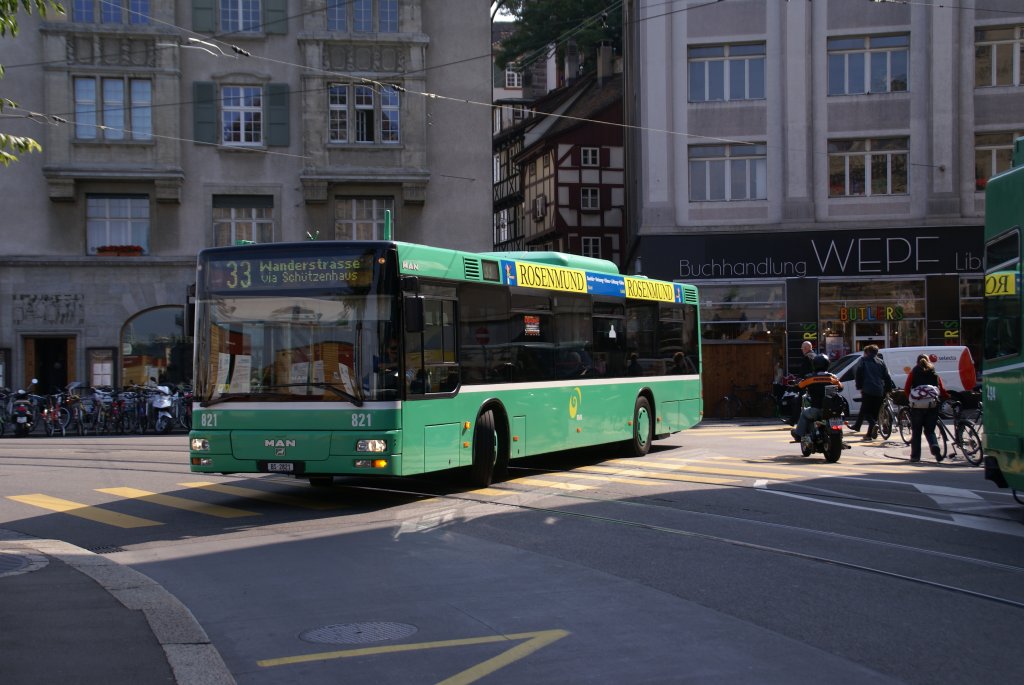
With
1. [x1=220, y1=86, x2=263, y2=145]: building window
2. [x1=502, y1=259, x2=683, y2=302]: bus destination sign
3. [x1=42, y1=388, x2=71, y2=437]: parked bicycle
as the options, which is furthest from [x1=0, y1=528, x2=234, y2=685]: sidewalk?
[x1=220, y1=86, x2=263, y2=145]: building window

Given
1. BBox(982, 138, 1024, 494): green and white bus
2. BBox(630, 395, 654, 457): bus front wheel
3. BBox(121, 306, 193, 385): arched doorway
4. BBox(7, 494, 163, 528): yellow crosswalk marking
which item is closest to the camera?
BBox(982, 138, 1024, 494): green and white bus

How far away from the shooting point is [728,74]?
120 ft

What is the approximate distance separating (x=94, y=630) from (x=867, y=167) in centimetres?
3331

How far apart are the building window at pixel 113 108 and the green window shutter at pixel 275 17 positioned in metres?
3.90

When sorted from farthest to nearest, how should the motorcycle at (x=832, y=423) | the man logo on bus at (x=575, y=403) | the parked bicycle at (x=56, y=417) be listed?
the parked bicycle at (x=56, y=417) → the motorcycle at (x=832, y=423) → the man logo on bus at (x=575, y=403)

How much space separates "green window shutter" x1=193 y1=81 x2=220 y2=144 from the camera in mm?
35656

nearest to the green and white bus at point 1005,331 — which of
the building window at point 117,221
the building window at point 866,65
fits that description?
the building window at point 866,65

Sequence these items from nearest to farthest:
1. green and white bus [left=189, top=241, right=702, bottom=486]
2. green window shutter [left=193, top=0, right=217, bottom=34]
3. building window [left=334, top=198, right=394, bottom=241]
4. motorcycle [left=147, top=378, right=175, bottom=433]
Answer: green and white bus [left=189, top=241, right=702, bottom=486] → motorcycle [left=147, top=378, right=175, bottom=433] → green window shutter [left=193, top=0, right=217, bottom=34] → building window [left=334, top=198, right=394, bottom=241]

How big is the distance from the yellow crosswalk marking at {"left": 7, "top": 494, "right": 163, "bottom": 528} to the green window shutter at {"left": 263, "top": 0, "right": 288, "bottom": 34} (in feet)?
79.5

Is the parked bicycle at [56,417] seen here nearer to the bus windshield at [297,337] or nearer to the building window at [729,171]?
the bus windshield at [297,337]

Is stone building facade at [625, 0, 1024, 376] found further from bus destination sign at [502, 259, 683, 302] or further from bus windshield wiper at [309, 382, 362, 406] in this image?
bus windshield wiper at [309, 382, 362, 406]

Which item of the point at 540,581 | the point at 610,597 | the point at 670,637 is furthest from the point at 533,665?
the point at 540,581

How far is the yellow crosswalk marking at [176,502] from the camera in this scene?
12805mm

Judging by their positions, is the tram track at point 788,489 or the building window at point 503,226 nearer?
the tram track at point 788,489
